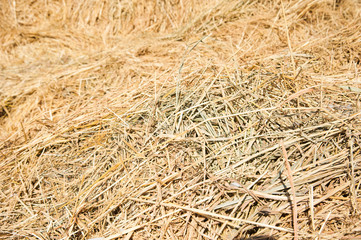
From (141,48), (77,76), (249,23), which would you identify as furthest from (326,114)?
(77,76)

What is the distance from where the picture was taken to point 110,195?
1.22 meters

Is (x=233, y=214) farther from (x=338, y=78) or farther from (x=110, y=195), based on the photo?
(x=338, y=78)

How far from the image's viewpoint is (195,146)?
1238 millimetres

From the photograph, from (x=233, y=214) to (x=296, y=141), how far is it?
47 centimetres

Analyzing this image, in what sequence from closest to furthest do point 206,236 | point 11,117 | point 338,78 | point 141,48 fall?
point 206,236 < point 338,78 < point 11,117 < point 141,48

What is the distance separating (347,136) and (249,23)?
1506 millimetres

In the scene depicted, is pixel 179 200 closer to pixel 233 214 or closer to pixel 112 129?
pixel 233 214

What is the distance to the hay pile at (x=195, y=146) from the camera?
108 cm

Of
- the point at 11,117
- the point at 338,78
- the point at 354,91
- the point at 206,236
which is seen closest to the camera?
the point at 206,236

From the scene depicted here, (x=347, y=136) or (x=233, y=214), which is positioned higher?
(x=347, y=136)

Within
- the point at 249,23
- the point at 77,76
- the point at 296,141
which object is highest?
the point at 249,23

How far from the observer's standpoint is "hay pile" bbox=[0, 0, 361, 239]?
1.08 m

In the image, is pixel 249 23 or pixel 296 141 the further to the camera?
pixel 249 23

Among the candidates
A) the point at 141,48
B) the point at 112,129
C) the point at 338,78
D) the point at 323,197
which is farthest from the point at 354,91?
the point at 141,48
